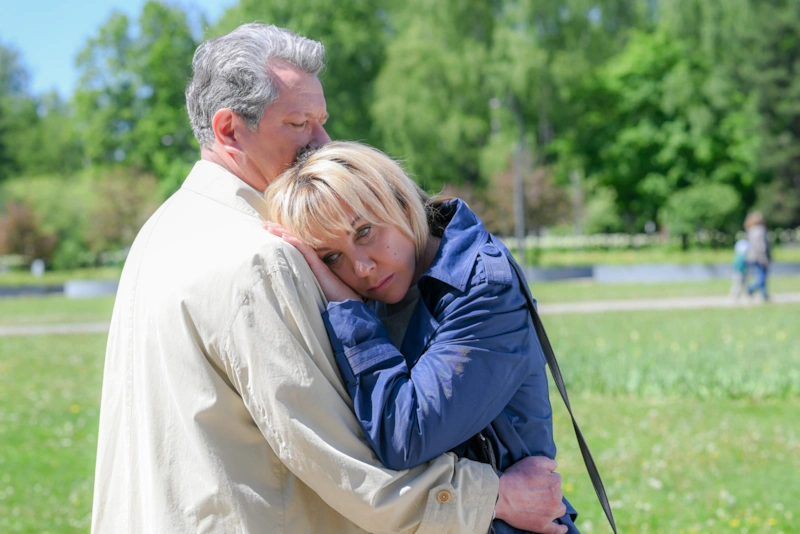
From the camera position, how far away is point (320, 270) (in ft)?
6.61

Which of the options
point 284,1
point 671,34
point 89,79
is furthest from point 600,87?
point 89,79

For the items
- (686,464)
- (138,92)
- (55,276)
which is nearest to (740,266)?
(686,464)

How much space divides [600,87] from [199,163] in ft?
137

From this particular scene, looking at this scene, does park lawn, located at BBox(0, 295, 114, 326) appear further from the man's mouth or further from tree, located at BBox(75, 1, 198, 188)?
the man's mouth

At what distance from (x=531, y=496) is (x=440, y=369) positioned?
1.30 feet

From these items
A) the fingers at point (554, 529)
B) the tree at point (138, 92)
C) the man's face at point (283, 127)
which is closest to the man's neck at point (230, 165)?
the man's face at point (283, 127)

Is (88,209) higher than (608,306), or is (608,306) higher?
(608,306)

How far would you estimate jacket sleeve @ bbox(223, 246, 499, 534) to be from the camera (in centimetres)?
182

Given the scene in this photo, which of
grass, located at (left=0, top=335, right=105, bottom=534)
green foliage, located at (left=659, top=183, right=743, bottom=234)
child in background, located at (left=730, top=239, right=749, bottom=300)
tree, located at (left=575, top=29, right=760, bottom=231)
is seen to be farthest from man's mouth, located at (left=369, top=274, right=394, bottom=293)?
tree, located at (left=575, top=29, right=760, bottom=231)

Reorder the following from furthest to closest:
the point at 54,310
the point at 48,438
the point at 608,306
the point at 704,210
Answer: the point at 704,210, the point at 54,310, the point at 608,306, the point at 48,438

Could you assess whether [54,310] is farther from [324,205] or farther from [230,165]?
[324,205]

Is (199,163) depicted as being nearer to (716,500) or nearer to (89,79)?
(716,500)

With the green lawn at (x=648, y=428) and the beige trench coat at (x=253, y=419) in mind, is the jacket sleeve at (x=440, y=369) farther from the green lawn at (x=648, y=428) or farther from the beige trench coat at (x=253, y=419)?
the green lawn at (x=648, y=428)

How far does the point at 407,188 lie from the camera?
6.99ft
